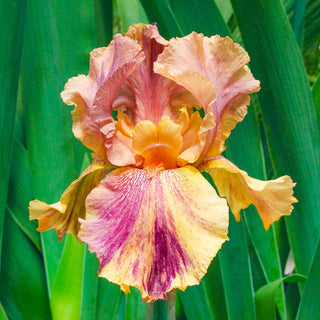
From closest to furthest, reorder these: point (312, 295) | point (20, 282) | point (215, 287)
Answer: point (312, 295) → point (215, 287) → point (20, 282)

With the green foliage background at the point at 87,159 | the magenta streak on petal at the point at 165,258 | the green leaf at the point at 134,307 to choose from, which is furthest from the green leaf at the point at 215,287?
the magenta streak on petal at the point at 165,258

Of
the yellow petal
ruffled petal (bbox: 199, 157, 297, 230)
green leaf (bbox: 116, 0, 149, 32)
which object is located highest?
green leaf (bbox: 116, 0, 149, 32)

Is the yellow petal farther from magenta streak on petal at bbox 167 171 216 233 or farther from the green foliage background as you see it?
the green foliage background

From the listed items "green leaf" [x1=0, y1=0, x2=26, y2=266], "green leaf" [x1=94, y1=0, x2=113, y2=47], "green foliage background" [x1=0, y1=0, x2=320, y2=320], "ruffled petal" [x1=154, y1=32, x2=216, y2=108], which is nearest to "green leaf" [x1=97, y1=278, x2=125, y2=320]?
"green foliage background" [x1=0, y1=0, x2=320, y2=320]

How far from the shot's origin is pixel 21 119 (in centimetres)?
110

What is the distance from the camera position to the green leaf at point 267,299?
30.7 inches

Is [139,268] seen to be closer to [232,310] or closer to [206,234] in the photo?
[206,234]

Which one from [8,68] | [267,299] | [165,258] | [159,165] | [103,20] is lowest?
[267,299]

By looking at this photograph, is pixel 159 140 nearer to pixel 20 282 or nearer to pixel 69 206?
pixel 69 206

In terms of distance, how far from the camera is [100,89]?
1.92ft

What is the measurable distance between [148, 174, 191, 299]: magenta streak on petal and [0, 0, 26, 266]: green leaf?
1.54 feet

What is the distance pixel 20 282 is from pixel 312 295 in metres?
0.58

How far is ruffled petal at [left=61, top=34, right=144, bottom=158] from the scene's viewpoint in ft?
1.91

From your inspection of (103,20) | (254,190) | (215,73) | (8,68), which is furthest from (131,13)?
(254,190)
